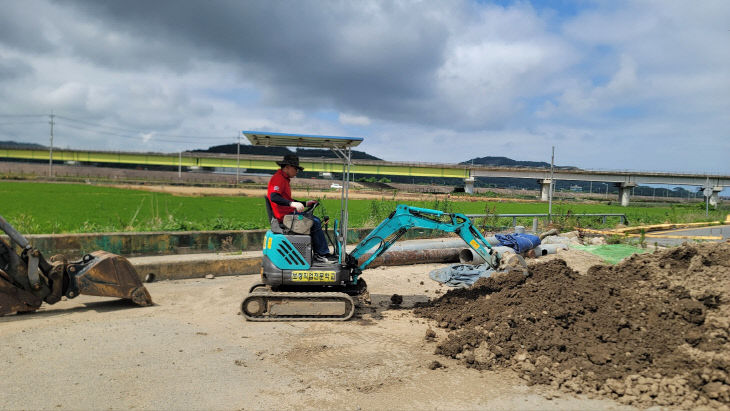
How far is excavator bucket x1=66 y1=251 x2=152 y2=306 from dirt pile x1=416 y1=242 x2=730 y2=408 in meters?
4.56

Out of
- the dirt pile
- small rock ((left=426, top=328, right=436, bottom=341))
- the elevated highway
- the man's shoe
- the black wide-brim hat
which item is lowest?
small rock ((left=426, top=328, right=436, bottom=341))

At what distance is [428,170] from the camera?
2420 inches

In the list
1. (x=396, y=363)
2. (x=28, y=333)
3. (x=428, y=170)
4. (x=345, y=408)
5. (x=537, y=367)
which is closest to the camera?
(x=345, y=408)

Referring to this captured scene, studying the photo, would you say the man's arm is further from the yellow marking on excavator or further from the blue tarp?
the blue tarp

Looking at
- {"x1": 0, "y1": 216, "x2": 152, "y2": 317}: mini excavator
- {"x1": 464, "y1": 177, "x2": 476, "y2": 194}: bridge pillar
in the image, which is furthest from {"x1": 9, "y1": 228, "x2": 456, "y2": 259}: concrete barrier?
{"x1": 464, "y1": 177, "x2": 476, "y2": 194}: bridge pillar

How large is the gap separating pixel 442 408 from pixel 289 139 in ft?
15.7

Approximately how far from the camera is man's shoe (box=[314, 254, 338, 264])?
279 inches

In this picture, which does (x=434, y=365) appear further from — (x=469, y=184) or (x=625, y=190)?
(x=625, y=190)

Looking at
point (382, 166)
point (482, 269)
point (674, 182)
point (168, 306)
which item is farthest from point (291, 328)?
point (674, 182)

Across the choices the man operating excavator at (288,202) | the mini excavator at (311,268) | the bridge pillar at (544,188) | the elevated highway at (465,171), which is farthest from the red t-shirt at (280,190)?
the bridge pillar at (544,188)

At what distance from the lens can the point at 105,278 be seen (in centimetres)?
693

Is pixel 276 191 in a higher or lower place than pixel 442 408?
higher

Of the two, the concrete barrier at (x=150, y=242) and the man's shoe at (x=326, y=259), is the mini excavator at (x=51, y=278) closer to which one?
the man's shoe at (x=326, y=259)

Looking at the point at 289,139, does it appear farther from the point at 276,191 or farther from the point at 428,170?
the point at 428,170
